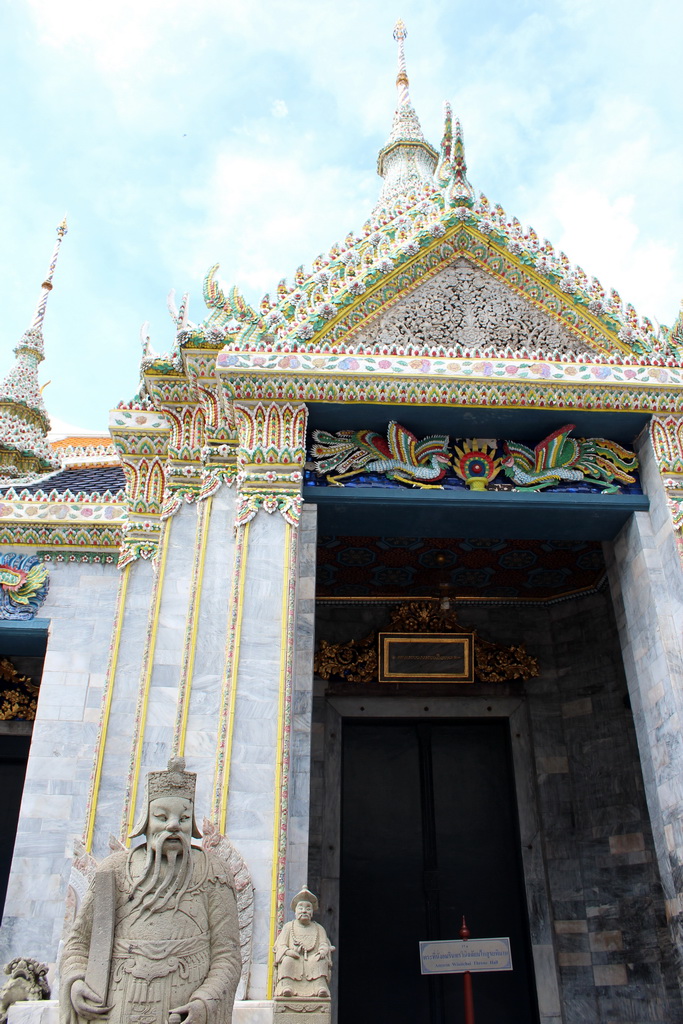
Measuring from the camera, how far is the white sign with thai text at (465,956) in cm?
828

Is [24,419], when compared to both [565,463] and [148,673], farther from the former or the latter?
[565,463]

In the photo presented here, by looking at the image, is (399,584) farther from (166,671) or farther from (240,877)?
(240,877)

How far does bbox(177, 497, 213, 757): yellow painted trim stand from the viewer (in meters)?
7.10

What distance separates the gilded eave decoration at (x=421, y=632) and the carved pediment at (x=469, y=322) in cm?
367

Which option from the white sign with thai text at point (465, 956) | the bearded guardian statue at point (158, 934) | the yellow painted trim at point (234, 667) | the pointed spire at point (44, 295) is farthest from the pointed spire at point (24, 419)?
the bearded guardian statue at point (158, 934)

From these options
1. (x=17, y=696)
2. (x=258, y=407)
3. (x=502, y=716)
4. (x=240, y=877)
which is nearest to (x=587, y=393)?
(x=258, y=407)

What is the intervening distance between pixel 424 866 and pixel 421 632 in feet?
9.01

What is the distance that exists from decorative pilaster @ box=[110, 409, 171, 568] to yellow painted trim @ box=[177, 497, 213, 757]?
132cm

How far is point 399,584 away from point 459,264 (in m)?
4.04

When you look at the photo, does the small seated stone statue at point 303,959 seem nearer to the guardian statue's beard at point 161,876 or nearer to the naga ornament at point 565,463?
the guardian statue's beard at point 161,876

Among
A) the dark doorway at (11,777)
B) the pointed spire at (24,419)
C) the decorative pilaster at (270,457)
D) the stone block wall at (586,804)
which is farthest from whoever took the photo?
the pointed spire at (24,419)

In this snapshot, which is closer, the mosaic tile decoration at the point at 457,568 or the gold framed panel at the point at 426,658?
the mosaic tile decoration at the point at 457,568

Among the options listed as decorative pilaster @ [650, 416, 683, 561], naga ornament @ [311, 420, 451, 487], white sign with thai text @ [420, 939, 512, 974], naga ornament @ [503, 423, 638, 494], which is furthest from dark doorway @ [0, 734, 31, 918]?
decorative pilaster @ [650, 416, 683, 561]

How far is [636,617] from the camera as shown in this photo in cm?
828
